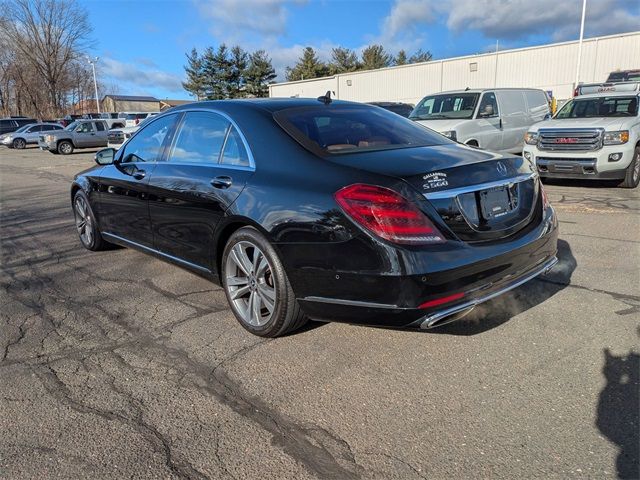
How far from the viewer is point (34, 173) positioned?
16594 millimetres

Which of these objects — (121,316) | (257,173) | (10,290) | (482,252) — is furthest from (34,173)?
(482,252)

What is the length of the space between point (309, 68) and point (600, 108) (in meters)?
60.5

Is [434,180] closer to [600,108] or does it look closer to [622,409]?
[622,409]

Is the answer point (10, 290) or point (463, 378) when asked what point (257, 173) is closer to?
point (463, 378)

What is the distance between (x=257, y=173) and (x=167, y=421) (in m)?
1.62

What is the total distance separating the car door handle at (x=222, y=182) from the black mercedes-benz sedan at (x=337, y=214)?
0.02 m

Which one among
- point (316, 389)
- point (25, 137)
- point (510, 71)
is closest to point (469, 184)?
point (316, 389)

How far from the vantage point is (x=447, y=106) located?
11.5 meters

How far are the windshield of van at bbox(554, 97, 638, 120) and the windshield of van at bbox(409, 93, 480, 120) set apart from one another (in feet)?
5.94

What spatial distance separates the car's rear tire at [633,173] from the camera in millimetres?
8859

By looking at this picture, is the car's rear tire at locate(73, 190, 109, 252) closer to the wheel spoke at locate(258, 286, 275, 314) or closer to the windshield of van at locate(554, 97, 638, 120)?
the wheel spoke at locate(258, 286, 275, 314)

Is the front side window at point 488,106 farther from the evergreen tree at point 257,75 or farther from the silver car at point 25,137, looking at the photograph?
the evergreen tree at point 257,75

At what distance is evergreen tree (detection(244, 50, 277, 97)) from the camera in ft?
197

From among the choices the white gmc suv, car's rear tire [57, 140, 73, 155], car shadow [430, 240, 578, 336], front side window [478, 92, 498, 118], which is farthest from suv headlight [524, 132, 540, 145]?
car's rear tire [57, 140, 73, 155]
